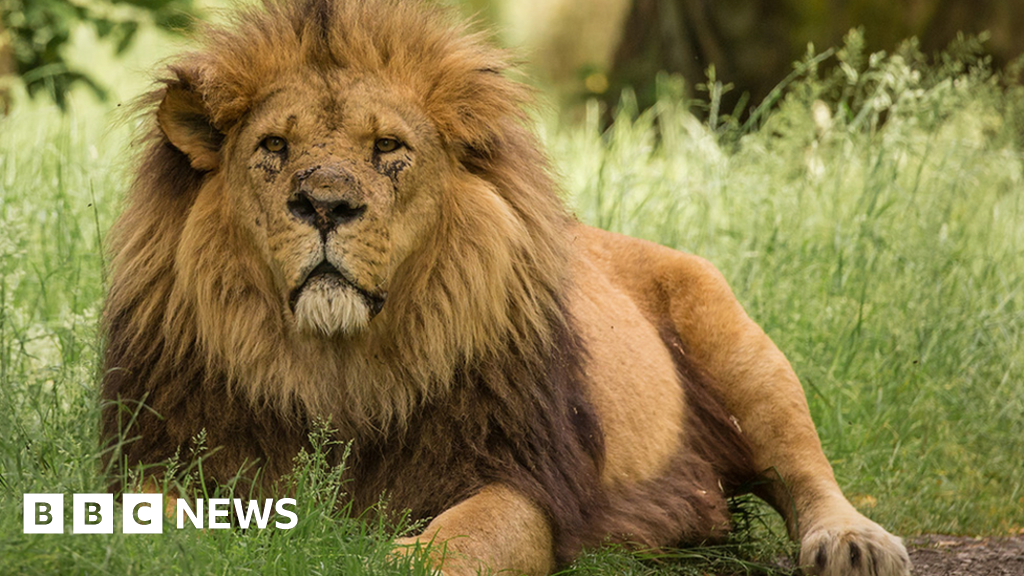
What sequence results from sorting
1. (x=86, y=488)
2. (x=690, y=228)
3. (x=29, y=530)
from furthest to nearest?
→ (x=690, y=228), (x=86, y=488), (x=29, y=530)

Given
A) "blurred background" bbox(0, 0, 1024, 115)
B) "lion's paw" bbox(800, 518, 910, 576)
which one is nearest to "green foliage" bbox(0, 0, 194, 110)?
"blurred background" bbox(0, 0, 1024, 115)

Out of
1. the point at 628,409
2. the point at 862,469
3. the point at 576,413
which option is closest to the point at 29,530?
the point at 576,413

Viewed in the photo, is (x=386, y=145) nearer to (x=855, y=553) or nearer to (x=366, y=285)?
(x=366, y=285)

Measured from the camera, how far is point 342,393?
307 cm

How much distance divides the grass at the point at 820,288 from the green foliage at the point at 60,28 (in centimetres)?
30

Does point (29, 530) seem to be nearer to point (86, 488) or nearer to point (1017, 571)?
point (86, 488)

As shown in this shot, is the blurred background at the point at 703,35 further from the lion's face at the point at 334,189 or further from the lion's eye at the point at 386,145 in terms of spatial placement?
the lion's eye at the point at 386,145

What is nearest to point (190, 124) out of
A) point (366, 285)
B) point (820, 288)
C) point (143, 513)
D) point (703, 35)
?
point (366, 285)

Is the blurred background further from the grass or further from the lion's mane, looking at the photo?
the lion's mane

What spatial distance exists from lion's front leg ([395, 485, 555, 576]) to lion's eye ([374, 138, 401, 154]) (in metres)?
0.86

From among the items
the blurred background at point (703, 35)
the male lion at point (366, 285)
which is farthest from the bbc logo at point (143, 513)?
the blurred background at point (703, 35)

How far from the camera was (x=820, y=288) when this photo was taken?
Answer: 5832 mm

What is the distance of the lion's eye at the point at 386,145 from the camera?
9.87ft

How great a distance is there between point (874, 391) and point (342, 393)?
2886 mm
